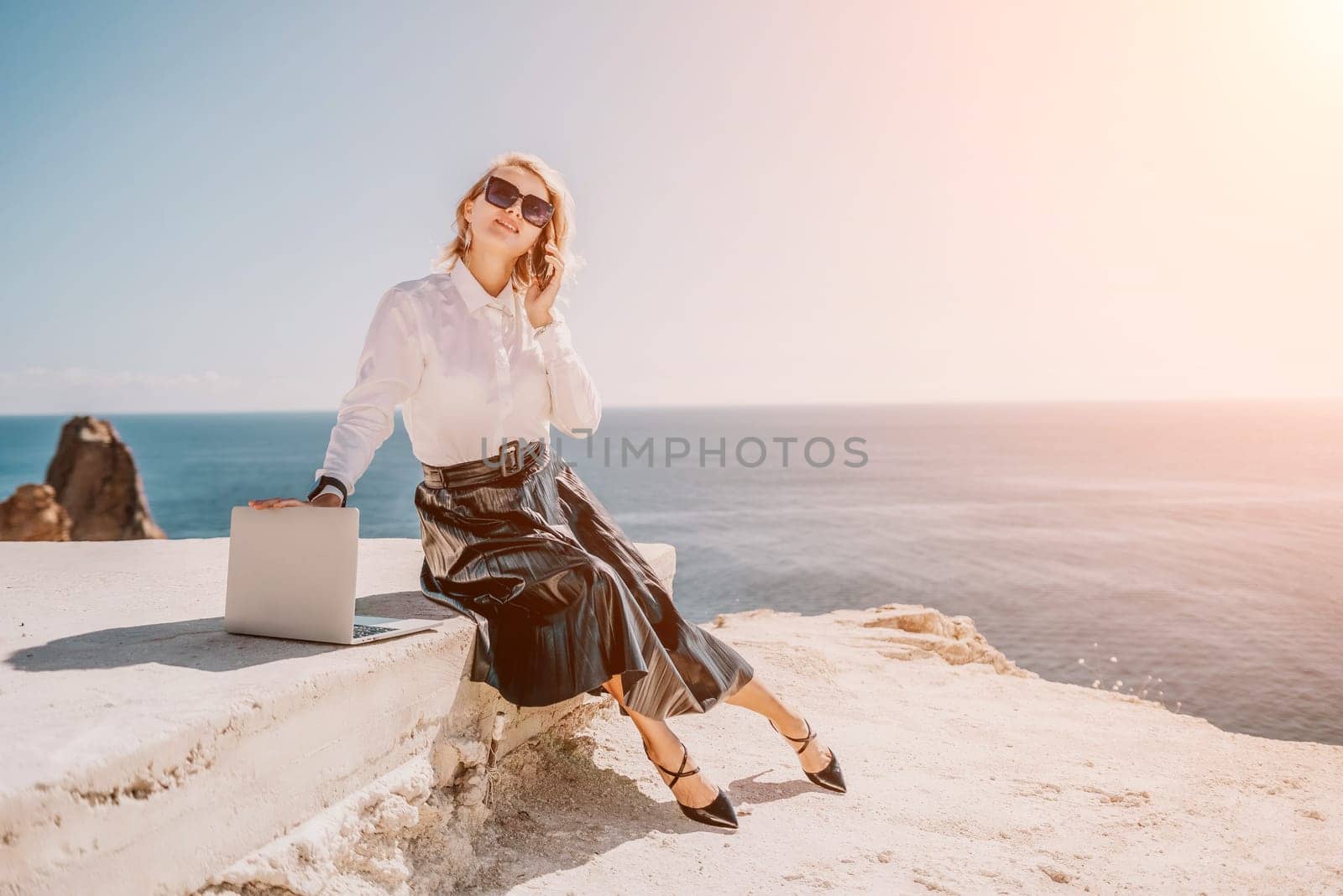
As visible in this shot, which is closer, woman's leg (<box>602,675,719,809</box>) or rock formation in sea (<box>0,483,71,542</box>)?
woman's leg (<box>602,675,719,809</box>)

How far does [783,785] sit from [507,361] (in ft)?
6.21

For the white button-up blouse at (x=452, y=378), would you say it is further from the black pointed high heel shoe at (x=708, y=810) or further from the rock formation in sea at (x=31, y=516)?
the rock formation in sea at (x=31, y=516)

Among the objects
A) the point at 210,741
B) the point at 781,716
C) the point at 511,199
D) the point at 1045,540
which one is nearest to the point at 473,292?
the point at 511,199

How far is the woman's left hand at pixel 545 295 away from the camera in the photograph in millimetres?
3271

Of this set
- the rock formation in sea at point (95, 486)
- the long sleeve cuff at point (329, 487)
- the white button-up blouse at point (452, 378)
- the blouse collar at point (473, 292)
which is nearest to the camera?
the long sleeve cuff at point (329, 487)

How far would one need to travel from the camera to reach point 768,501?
49250 millimetres

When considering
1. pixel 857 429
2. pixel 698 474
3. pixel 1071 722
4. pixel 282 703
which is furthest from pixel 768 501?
pixel 857 429

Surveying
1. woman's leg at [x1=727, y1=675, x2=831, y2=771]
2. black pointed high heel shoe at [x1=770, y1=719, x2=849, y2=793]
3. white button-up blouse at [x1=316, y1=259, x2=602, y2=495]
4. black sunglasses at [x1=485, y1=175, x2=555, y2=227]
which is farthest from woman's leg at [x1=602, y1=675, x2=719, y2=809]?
black sunglasses at [x1=485, y1=175, x2=555, y2=227]

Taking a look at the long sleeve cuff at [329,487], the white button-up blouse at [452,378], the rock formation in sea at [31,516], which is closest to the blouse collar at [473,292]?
the white button-up blouse at [452,378]

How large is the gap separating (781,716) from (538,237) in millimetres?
2054

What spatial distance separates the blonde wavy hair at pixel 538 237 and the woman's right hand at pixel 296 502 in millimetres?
1123

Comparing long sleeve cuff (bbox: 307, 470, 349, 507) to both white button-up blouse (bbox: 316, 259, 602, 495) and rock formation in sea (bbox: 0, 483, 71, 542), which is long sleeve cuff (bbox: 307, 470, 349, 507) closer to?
white button-up blouse (bbox: 316, 259, 602, 495)

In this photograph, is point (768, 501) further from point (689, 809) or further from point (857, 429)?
point (857, 429)

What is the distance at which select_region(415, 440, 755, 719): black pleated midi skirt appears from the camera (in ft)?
8.64
